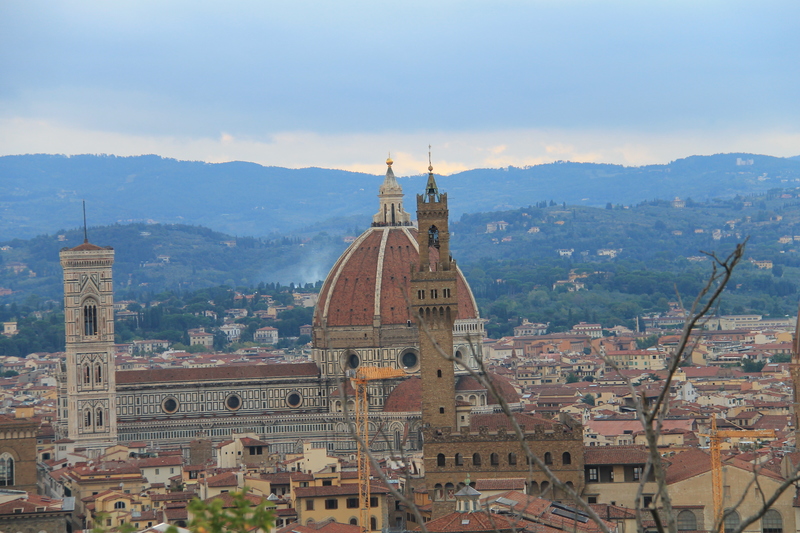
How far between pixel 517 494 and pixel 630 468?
7.45m

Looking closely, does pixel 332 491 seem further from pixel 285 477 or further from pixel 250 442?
pixel 250 442

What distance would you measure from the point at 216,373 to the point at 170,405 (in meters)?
3.10

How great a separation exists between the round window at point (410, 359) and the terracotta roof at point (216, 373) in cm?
440

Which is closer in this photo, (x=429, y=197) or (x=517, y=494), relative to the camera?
(x=517, y=494)

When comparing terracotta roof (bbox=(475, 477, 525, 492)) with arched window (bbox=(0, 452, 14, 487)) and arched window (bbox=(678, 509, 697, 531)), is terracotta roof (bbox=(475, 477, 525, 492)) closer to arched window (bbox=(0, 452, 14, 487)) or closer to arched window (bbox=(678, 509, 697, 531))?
arched window (bbox=(678, 509, 697, 531))

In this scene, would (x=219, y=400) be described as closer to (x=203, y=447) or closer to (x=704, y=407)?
(x=203, y=447)

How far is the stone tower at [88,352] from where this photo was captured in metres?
85.2

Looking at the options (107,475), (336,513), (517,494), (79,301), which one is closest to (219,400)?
(79,301)

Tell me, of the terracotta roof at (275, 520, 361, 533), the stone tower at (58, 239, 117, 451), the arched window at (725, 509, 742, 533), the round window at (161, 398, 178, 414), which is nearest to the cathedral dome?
the round window at (161, 398, 178, 414)

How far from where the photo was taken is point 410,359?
9112 cm

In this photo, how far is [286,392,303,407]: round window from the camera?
90250mm

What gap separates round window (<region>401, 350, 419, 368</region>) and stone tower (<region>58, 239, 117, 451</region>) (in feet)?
47.8

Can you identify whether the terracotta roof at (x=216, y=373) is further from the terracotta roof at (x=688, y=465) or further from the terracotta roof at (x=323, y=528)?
the terracotta roof at (x=323, y=528)

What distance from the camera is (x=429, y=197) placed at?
63094mm
